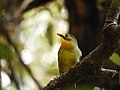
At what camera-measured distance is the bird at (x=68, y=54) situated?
2164mm

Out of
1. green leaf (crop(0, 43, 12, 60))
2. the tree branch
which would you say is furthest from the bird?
the tree branch

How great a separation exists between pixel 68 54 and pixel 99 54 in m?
0.84

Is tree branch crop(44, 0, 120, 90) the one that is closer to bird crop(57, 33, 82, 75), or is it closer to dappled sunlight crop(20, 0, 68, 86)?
bird crop(57, 33, 82, 75)

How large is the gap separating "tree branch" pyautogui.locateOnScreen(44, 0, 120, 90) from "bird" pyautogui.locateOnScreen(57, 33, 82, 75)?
1.90 feet

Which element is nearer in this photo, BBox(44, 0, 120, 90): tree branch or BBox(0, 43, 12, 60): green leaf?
BBox(44, 0, 120, 90): tree branch

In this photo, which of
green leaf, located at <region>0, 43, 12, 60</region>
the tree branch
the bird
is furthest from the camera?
the bird

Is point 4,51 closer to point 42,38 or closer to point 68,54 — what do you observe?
point 68,54

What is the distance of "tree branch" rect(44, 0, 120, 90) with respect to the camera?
4.40ft

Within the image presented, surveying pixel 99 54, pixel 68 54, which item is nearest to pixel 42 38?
pixel 68 54

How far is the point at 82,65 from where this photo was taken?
4.86ft

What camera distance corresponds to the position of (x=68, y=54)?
7.35 ft

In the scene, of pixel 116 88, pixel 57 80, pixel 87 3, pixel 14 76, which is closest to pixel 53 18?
pixel 87 3

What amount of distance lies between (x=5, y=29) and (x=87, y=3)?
84cm

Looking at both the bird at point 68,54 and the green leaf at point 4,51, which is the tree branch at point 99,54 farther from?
the bird at point 68,54
